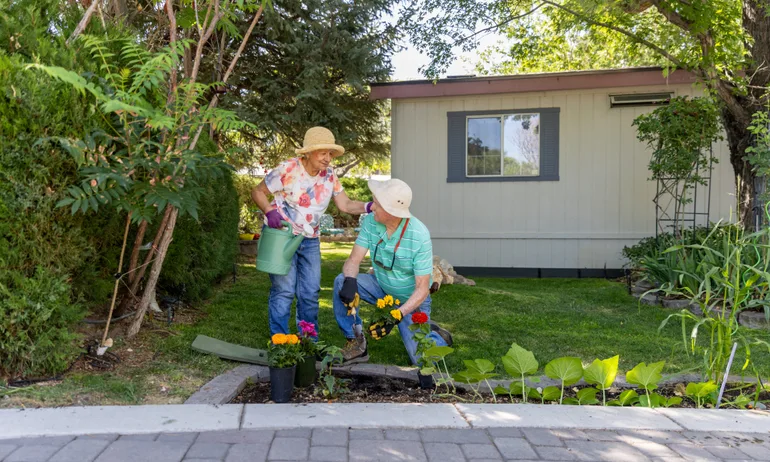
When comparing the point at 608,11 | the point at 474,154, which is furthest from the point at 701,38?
the point at 474,154

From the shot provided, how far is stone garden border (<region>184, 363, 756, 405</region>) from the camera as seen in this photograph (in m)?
3.33

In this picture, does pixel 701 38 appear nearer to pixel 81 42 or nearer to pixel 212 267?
pixel 212 267

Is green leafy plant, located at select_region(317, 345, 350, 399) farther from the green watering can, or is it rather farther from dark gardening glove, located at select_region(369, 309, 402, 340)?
the green watering can

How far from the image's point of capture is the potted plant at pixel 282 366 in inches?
130

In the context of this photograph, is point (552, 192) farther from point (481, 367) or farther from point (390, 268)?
point (481, 367)

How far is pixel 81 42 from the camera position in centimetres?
366

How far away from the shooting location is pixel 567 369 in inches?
132

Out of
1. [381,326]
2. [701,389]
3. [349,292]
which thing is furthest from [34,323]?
[701,389]

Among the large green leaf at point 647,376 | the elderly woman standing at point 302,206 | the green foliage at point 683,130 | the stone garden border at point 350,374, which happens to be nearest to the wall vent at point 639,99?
the green foliage at point 683,130

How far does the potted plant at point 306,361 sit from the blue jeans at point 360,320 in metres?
0.57

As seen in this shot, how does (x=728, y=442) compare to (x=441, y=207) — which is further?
(x=441, y=207)

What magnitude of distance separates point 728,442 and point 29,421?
3145 mm

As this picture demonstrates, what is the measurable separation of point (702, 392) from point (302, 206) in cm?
266

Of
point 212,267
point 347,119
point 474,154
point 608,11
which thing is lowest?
point 212,267
